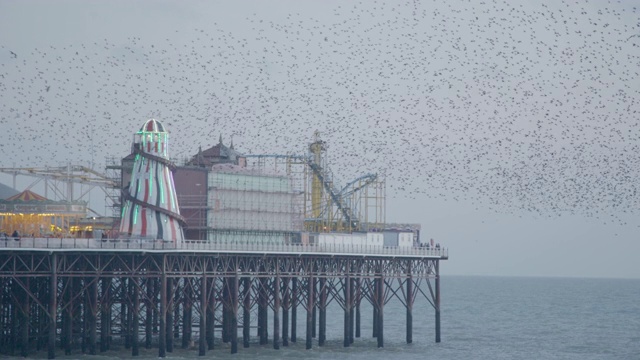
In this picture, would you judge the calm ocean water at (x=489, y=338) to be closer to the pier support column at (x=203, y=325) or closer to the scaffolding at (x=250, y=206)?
the pier support column at (x=203, y=325)

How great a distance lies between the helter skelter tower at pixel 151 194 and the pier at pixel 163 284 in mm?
2134

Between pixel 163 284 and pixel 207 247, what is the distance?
4455mm

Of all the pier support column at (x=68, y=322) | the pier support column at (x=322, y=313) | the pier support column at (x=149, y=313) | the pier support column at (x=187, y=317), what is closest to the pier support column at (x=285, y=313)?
the pier support column at (x=322, y=313)

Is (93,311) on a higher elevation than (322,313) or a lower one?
higher

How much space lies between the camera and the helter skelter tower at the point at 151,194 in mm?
90062

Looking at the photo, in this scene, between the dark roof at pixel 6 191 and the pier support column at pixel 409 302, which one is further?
the dark roof at pixel 6 191

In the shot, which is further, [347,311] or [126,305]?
[347,311]

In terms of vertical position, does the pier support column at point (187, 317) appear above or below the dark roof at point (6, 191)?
below

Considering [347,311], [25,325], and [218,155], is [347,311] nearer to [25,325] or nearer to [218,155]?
[218,155]

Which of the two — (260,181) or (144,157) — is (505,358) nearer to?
(260,181)

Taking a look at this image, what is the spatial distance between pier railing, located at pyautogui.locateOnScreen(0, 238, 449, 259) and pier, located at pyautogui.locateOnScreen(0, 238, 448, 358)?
0.06 meters

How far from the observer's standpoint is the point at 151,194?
297 feet

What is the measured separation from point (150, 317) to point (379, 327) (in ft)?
55.3

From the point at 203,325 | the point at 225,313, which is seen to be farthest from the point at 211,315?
the point at 225,313
